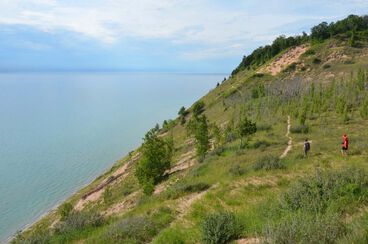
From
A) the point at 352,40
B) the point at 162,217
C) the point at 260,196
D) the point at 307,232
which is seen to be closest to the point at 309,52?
the point at 352,40

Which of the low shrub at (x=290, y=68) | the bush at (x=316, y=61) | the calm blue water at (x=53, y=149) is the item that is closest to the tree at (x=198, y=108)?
the calm blue water at (x=53, y=149)

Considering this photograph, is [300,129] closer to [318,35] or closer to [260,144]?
[260,144]

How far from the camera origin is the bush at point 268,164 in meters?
25.9

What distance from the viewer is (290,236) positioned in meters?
9.02

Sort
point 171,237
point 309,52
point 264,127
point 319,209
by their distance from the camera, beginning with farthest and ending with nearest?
1. point 309,52
2. point 264,127
3. point 171,237
4. point 319,209

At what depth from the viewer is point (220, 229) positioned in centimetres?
1230

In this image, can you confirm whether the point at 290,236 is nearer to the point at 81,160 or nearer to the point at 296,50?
the point at 81,160

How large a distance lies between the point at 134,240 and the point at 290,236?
715cm

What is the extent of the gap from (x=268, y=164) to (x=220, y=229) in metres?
14.9

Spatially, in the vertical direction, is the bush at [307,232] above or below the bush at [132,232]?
above

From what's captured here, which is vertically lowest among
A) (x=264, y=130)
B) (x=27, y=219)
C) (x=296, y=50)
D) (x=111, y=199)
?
(x=27, y=219)

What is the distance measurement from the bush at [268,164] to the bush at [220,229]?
13577 millimetres

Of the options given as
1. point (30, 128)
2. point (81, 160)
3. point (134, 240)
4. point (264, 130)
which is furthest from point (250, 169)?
point (30, 128)

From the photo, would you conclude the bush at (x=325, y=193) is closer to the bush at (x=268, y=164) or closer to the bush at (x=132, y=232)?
the bush at (x=132, y=232)
